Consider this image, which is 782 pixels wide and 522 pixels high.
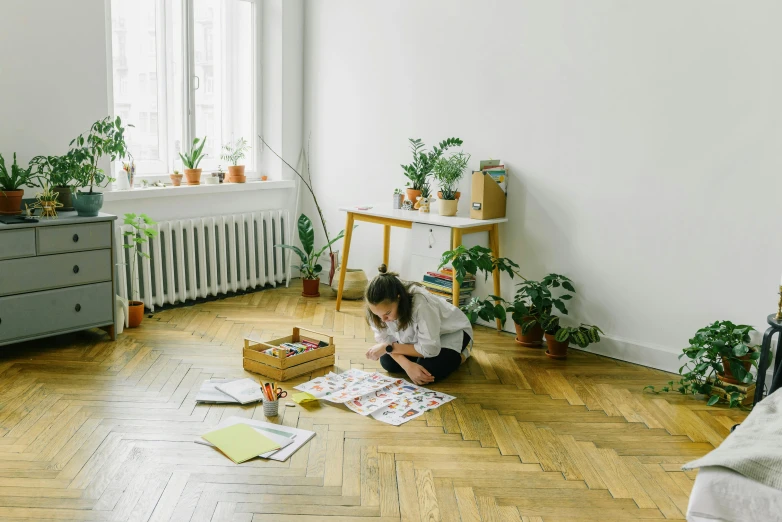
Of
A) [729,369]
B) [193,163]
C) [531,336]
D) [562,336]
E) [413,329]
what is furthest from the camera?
[193,163]

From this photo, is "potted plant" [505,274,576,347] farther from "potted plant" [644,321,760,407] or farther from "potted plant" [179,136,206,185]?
"potted plant" [179,136,206,185]

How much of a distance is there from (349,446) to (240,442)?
1.49 feet

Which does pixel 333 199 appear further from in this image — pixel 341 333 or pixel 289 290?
pixel 341 333

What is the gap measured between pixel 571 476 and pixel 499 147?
2.47 m

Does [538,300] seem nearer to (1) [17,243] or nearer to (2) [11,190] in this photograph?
(1) [17,243]

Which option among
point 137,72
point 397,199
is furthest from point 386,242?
point 137,72

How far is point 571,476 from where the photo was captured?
300cm

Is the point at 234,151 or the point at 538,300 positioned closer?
the point at 538,300

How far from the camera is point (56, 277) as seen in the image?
4.28m

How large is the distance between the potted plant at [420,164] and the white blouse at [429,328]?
1216 millimetres

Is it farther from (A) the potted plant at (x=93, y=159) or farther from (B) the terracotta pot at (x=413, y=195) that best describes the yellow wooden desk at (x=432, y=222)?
(A) the potted plant at (x=93, y=159)

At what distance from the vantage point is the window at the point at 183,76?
5.27m

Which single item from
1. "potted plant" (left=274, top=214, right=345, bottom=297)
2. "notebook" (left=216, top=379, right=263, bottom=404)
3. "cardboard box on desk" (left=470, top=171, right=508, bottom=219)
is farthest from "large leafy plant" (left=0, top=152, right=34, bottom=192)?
"cardboard box on desk" (left=470, top=171, right=508, bottom=219)

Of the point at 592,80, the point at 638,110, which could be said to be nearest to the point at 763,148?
the point at 638,110
